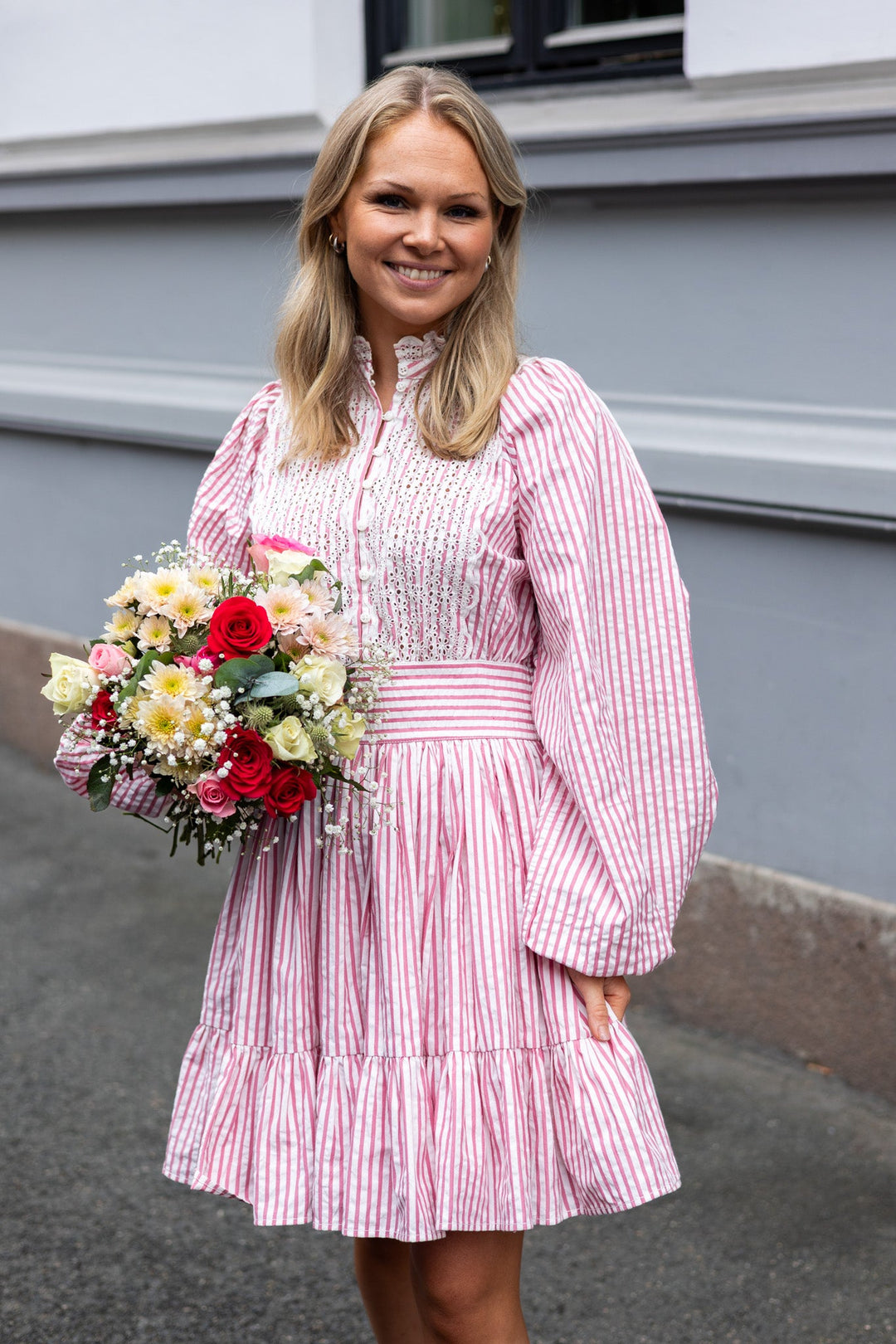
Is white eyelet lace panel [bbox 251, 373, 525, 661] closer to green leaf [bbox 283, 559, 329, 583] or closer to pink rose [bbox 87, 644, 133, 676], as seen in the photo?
green leaf [bbox 283, 559, 329, 583]

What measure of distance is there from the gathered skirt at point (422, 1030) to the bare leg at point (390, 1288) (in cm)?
32

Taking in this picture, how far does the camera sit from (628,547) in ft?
7.06

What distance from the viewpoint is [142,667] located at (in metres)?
1.99

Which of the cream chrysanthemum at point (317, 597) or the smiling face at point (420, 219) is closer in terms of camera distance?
the cream chrysanthemum at point (317, 597)

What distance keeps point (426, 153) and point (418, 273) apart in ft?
0.55

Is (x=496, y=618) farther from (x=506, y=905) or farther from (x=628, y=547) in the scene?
(x=506, y=905)

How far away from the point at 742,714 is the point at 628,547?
194 cm

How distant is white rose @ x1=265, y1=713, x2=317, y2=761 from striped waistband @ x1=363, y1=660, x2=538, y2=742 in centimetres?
32

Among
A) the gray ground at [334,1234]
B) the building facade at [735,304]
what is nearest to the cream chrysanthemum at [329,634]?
the building facade at [735,304]

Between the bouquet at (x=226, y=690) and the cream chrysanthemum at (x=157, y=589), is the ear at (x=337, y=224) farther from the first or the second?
the cream chrysanthemum at (x=157, y=589)

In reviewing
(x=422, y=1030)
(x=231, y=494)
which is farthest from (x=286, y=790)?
(x=231, y=494)

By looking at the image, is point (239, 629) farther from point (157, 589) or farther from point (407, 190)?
point (407, 190)

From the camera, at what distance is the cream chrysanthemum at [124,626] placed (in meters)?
2.06

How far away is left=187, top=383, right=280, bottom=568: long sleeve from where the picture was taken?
2.53m
